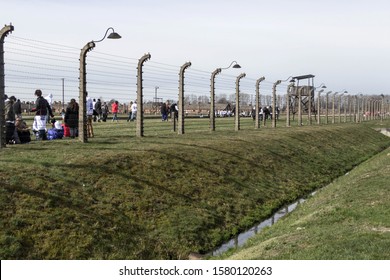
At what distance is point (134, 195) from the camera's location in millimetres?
11062

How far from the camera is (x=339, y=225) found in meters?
9.16

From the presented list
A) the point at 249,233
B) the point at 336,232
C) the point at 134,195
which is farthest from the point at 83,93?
the point at 336,232

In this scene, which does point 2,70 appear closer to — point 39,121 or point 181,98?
point 39,121

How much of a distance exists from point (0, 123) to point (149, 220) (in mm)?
4570

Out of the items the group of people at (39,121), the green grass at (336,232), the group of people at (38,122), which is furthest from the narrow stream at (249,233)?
the group of people at (38,122)

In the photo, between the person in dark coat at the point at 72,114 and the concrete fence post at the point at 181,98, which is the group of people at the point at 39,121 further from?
the concrete fence post at the point at 181,98

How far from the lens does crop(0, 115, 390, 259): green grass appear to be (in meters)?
8.73

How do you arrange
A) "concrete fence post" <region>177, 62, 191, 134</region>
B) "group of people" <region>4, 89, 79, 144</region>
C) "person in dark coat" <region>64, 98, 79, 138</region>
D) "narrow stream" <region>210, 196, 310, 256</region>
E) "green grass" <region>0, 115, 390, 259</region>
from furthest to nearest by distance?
"concrete fence post" <region>177, 62, 191, 134</region> → "person in dark coat" <region>64, 98, 79, 138</region> → "group of people" <region>4, 89, 79, 144</region> → "narrow stream" <region>210, 196, 310, 256</region> → "green grass" <region>0, 115, 390, 259</region>

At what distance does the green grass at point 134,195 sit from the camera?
8.73 m

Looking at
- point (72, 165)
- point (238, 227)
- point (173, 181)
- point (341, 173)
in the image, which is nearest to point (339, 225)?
point (238, 227)

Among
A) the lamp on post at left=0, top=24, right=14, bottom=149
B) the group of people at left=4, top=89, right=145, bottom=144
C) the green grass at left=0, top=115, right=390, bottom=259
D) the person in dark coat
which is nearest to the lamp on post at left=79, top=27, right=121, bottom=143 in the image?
the green grass at left=0, top=115, right=390, bottom=259

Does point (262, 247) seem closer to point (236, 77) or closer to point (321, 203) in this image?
point (321, 203)

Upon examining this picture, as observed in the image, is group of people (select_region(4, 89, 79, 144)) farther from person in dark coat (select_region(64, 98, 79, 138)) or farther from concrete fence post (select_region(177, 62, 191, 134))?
concrete fence post (select_region(177, 62, 191, 134))

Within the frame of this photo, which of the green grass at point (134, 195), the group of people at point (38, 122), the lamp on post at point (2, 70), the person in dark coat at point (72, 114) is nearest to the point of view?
the green grass at point (134, 195)
